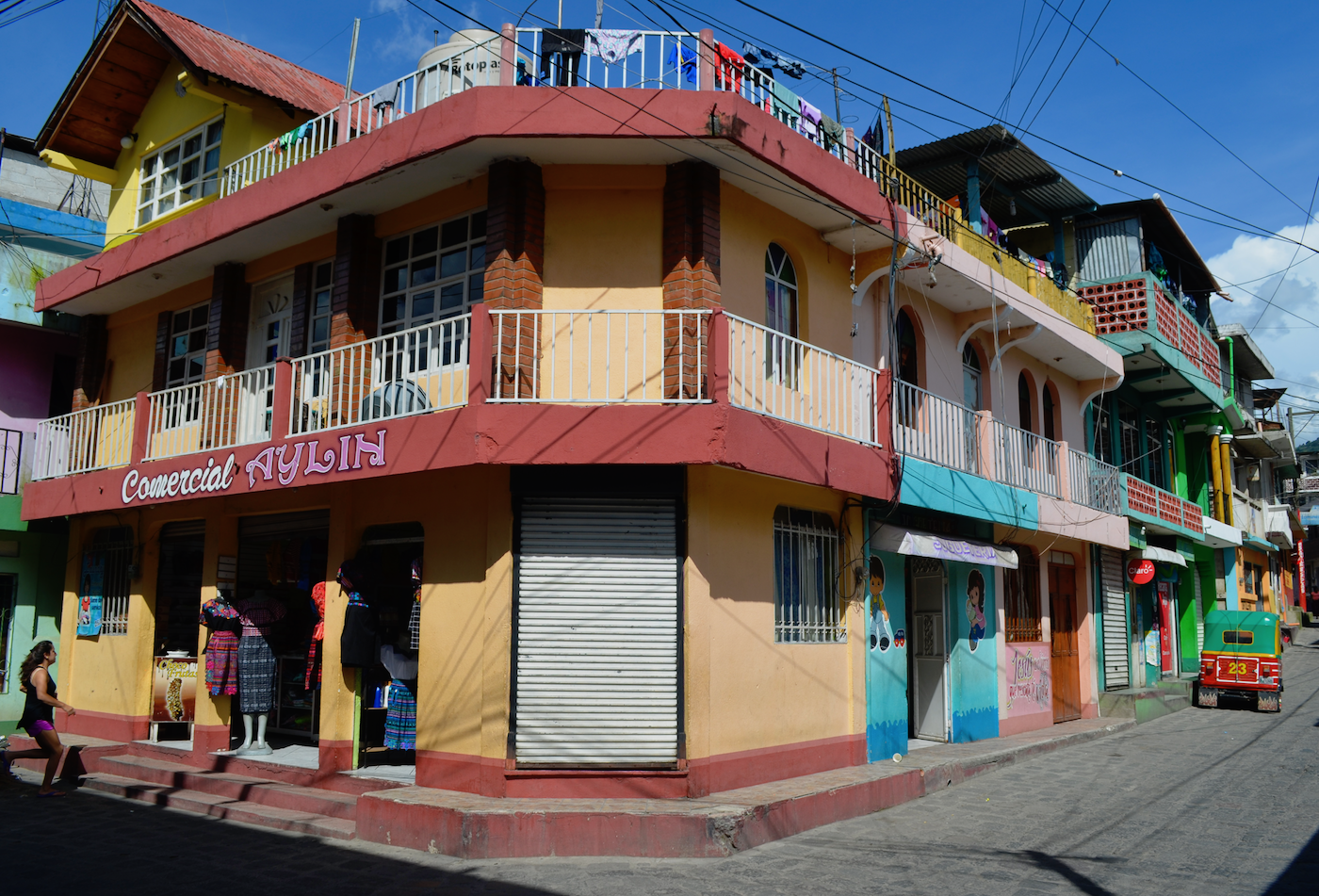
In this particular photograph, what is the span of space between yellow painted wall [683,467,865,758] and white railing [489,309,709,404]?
990mm

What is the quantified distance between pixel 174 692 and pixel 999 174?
584 inches

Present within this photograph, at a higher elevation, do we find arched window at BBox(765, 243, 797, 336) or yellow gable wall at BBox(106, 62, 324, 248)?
yellow gable wall at BBox(106, 62, 324, 248)

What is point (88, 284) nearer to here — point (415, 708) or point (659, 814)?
point (415, 708)

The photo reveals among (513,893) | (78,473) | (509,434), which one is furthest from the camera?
(78,473)

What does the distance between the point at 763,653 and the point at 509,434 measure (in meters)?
3.38

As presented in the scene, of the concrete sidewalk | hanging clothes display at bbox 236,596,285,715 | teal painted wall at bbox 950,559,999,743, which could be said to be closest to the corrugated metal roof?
teal painted wall at bbox 950,559,999,743

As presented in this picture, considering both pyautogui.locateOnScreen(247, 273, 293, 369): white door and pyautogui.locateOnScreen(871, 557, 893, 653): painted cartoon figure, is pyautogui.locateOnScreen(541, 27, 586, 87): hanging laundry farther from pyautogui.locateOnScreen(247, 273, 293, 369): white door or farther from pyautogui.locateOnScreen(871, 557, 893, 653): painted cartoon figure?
pyautogui.locateOnScreen(871, 557, 893, 653): painted cartoon figure

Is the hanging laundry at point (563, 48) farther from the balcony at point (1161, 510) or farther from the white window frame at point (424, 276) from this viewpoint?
the balcony at point (1161, 510)

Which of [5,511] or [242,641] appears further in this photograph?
[5,511]

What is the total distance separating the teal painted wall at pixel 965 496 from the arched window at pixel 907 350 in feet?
5.08

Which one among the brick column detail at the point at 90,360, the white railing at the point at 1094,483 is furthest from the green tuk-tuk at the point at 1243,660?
the brick column detail at the point at 90,360

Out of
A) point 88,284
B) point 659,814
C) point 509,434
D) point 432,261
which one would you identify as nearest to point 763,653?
point 659,814

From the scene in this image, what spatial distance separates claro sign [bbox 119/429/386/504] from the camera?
9453mm

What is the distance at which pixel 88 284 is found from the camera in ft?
44.9
